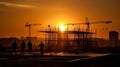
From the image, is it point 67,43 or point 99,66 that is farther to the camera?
point 67,43

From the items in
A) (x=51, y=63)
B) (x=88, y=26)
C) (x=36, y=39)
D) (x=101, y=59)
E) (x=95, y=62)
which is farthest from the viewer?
(x=36, y=39)

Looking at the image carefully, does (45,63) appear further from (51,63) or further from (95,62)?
(95,62)

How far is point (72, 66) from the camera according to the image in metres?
20.2

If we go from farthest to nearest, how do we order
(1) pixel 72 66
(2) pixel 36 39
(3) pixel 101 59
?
1. (2) pixel 36 39
2. (3) pixel 101 59
3. (1) pixel 72 66

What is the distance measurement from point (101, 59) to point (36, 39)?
74.1 m

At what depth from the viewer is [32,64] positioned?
842 inches

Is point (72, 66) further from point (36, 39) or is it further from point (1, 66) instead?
point (36, 39)

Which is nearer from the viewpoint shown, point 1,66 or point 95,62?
point 1,66

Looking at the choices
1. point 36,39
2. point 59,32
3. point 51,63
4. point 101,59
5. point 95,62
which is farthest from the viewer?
point 36,39

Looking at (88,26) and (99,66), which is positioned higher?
(88,26)

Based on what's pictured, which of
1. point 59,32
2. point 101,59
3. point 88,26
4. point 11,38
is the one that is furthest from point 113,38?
point 101,59

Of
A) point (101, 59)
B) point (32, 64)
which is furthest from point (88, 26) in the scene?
point (32, 64)

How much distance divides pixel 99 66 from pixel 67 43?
160 feet

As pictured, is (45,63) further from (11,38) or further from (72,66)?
(11,38)
